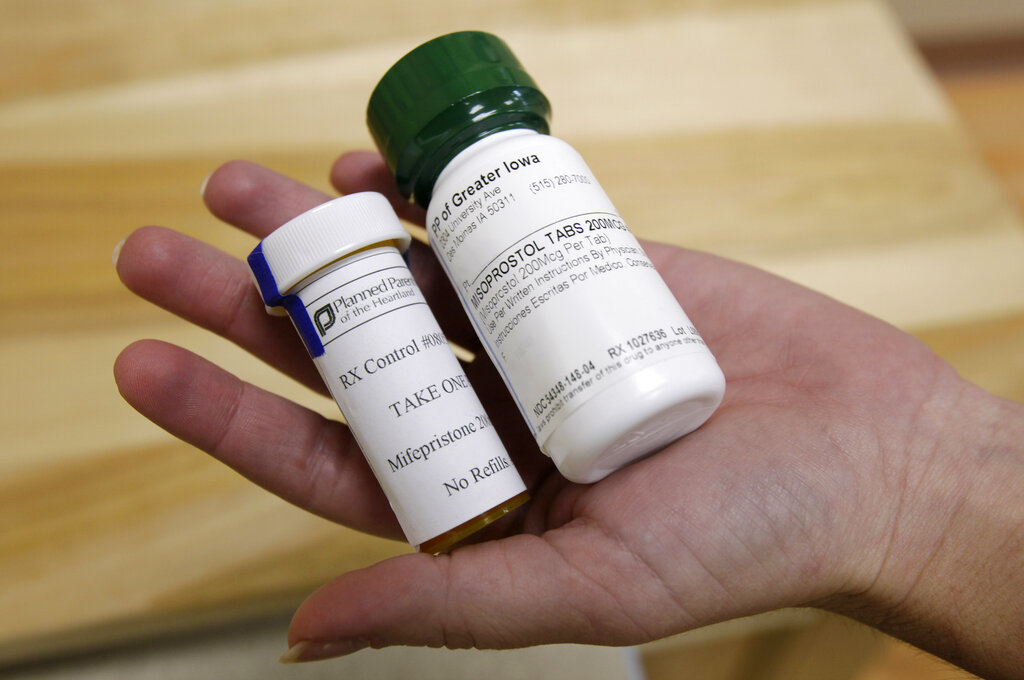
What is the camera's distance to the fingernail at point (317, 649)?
1.39ft

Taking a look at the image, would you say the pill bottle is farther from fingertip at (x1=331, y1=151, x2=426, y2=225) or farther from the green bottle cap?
fingertip at (x1=331, y1=151, x2=426, y2=225)

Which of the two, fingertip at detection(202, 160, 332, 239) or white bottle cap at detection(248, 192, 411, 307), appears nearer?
white bottle cap at detection(248, 192, 411, 307)

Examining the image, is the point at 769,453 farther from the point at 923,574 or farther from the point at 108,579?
the point at 108,579

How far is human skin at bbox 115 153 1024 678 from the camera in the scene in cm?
45

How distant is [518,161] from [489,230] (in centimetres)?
5

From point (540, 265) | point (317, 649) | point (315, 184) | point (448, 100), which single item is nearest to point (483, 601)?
point (317, 649)

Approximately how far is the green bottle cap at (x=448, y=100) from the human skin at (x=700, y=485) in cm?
12

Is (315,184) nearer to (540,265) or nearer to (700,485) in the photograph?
(540,265)

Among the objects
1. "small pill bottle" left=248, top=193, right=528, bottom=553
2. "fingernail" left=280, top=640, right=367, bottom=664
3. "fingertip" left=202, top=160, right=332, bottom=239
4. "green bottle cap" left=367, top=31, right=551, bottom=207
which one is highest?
"green bottle cap" left=367, top=31, right=551, bottom=207

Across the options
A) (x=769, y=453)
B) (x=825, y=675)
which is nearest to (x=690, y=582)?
(x=769, y=453)

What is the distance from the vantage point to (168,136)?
817mm

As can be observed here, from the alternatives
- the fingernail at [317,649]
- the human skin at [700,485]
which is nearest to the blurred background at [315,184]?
the human skin at [700,485]

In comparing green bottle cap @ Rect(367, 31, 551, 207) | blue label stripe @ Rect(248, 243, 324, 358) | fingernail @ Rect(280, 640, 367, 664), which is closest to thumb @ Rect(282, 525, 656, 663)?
fingernail @ Rect(280, 640, 367, 664)

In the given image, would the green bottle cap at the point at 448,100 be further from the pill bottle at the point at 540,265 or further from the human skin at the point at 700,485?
the human skin at the point at 700,485
